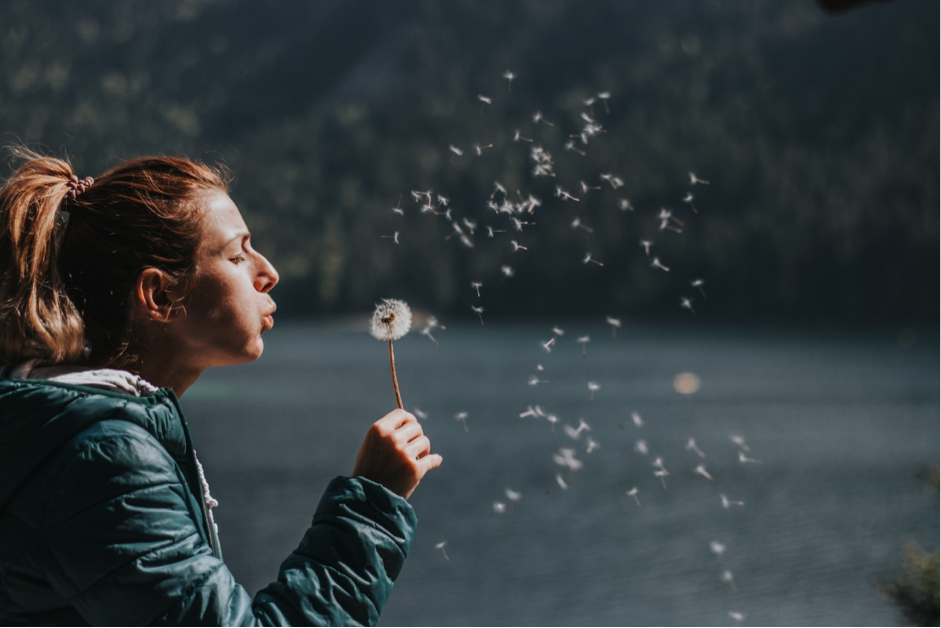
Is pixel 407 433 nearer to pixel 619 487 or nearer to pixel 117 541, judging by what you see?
pixel 117 541

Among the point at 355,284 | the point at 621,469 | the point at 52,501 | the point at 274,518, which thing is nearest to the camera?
the point at 52,501

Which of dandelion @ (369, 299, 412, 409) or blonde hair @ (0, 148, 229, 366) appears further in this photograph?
dandelion @ (369, 299, 412, 409)

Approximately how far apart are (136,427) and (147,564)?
0.80ft

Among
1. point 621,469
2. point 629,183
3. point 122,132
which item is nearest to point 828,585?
point 621,469

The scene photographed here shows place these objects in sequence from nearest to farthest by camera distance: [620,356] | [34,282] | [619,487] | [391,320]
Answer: [34,282] < [391,320] < [619,487] < [620,356]

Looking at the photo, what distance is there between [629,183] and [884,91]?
9971 centimetres

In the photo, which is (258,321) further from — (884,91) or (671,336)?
(884,91)

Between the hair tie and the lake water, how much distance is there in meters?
14.1

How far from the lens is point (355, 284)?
14600cm

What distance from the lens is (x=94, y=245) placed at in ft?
6.77

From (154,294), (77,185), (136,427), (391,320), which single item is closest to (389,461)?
(136,427)

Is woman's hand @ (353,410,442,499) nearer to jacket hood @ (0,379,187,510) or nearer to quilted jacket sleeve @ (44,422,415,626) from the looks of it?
quilted jacket sleeve @ (44,422,415,626)

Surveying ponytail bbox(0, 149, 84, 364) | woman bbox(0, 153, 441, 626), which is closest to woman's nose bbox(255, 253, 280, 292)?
woman bbox(0, 153, 441, 626)

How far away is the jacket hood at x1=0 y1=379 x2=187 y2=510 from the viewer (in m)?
1.71
